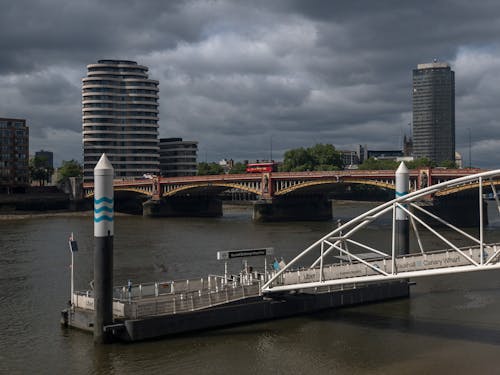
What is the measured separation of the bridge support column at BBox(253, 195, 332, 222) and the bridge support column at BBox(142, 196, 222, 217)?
1842 cm

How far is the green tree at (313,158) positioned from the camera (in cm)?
19050

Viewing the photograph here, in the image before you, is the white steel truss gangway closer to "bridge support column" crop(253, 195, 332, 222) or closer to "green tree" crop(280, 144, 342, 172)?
"bridge support column" crop(253, 195, 332, 222)

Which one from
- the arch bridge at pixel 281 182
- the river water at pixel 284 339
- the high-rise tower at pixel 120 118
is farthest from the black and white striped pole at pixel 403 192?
the high-rise tower at pixel 120 118

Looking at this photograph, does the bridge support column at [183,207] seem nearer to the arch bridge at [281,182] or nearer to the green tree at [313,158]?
the arch bridge at [281,182]

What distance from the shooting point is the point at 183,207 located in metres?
127

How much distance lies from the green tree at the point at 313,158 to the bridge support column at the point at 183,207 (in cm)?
6390

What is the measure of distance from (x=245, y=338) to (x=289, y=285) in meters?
4.31

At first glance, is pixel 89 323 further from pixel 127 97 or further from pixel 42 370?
pixel 127 97

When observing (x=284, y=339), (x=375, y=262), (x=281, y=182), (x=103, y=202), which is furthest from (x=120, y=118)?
(x=284, y=339)

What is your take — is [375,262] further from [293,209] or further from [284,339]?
[293,209]

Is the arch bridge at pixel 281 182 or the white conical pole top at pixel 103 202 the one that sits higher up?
the arch bridge at pixel 281 182

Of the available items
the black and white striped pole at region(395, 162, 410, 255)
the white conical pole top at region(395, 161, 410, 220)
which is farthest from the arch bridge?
the white conical pole top at region(395, 161, 410, 220)

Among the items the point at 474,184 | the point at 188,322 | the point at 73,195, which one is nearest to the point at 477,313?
the point at 188,322

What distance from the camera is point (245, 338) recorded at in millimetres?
33062
